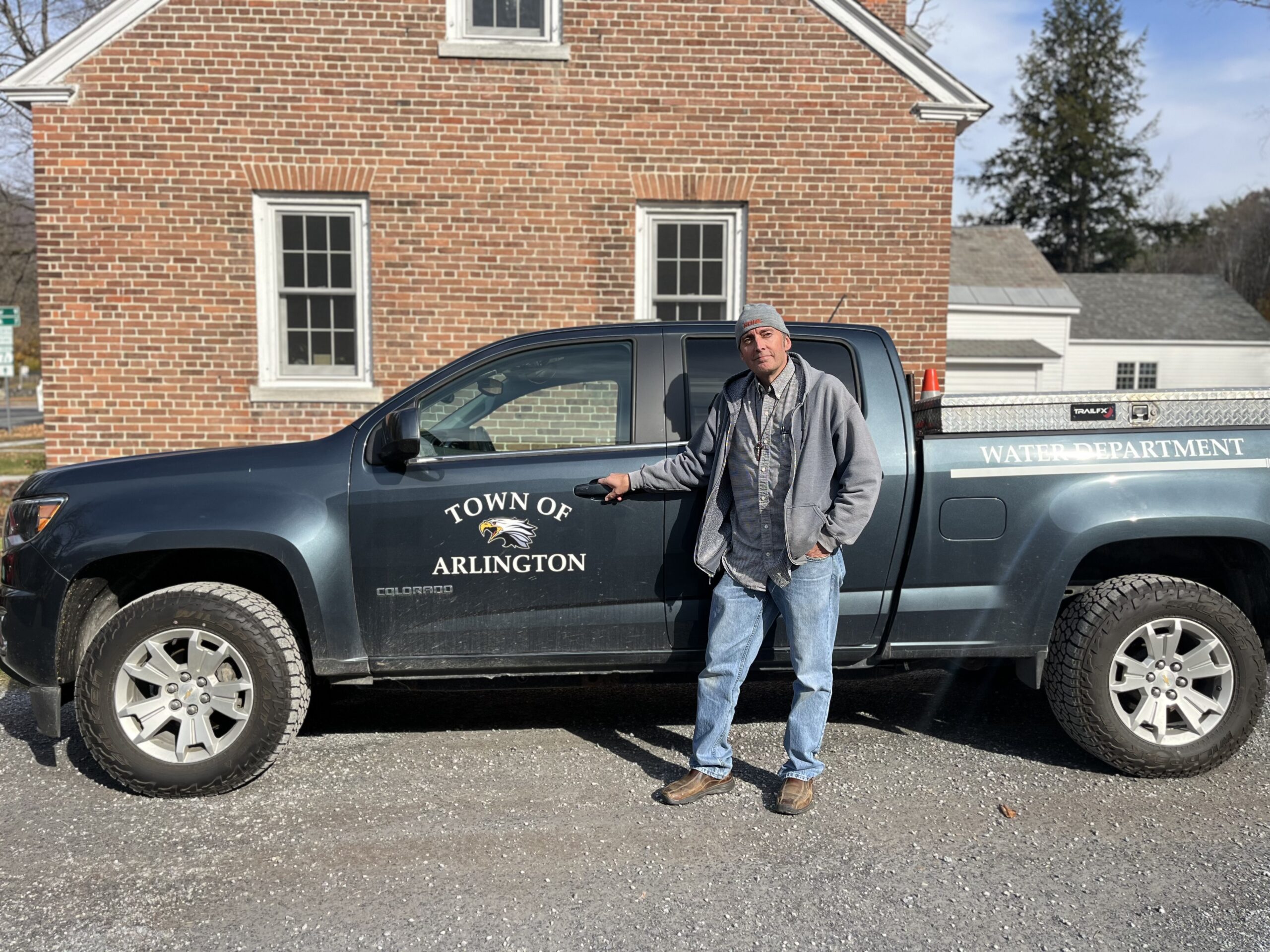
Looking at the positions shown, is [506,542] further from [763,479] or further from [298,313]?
[298,313]

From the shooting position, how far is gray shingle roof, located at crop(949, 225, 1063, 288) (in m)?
33.9

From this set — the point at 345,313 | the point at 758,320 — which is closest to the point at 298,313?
the point at 345,313

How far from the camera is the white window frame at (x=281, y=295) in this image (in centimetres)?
900

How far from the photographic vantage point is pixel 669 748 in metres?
4.42

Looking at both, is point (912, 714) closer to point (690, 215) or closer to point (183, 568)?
point (183, 568)

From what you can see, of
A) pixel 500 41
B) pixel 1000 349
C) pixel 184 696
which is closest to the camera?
pixel 184 696

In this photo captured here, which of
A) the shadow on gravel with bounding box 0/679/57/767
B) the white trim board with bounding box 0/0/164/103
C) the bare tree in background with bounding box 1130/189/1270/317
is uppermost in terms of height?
the bare tree in background with bounding box 1130/189/1270/317

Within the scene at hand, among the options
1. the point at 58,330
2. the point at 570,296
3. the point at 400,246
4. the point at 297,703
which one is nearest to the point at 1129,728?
the point at 297,703

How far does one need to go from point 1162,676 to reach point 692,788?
195 cm

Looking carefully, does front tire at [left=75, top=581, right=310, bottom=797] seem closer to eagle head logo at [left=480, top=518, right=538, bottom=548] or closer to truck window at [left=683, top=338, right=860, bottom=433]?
eagle head logo at [left=480, top=518, right=538, bottom=548]

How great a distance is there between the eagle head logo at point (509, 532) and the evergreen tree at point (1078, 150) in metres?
54.6

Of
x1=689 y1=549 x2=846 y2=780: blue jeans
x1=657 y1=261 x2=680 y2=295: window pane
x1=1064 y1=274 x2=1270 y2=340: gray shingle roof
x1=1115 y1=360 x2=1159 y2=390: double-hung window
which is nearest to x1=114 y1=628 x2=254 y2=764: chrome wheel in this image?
x1=689 y1=549 x2=846 y2=780: blue jeans

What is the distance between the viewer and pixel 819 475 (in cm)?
364

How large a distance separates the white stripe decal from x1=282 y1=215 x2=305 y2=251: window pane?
23.1ft
